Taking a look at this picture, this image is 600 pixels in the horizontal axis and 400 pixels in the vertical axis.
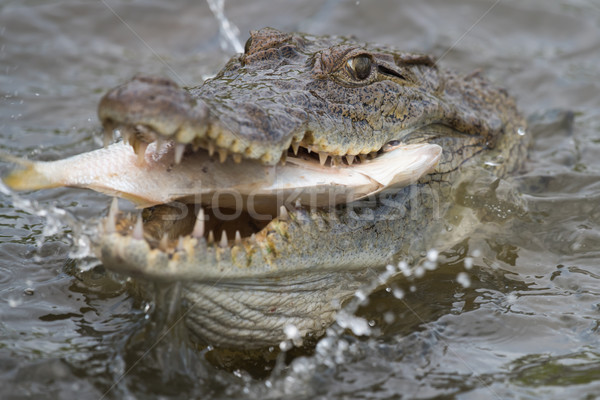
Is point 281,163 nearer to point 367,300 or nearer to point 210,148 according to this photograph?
point 210,148

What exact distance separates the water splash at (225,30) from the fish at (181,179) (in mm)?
4919

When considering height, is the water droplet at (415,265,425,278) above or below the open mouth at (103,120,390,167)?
below

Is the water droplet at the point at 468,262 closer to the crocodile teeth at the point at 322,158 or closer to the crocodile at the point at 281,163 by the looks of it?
the crocodile at the point at 281,163

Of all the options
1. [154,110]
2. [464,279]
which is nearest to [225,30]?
[464,279]

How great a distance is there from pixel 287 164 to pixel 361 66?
36.5 inches

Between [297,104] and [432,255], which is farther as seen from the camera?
[432,255]

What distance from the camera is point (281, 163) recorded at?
3.24 meters

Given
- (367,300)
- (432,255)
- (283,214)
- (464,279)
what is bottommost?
(367,300)

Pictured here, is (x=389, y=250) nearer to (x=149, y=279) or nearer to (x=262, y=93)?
(x=262, y=93)

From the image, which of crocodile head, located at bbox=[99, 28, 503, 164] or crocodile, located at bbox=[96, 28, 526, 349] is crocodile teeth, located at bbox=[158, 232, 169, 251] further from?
crocodile head, located at bbox=[99, 28, 503, 164]

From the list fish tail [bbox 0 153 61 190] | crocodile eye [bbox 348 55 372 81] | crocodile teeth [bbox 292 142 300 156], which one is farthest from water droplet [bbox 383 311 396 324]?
fish tail [bbox 0 153 61 190]

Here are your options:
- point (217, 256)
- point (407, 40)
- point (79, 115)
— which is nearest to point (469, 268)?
point (217, 256)

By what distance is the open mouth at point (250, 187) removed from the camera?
10.2 feet

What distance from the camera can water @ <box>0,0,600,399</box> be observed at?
3104 mm
